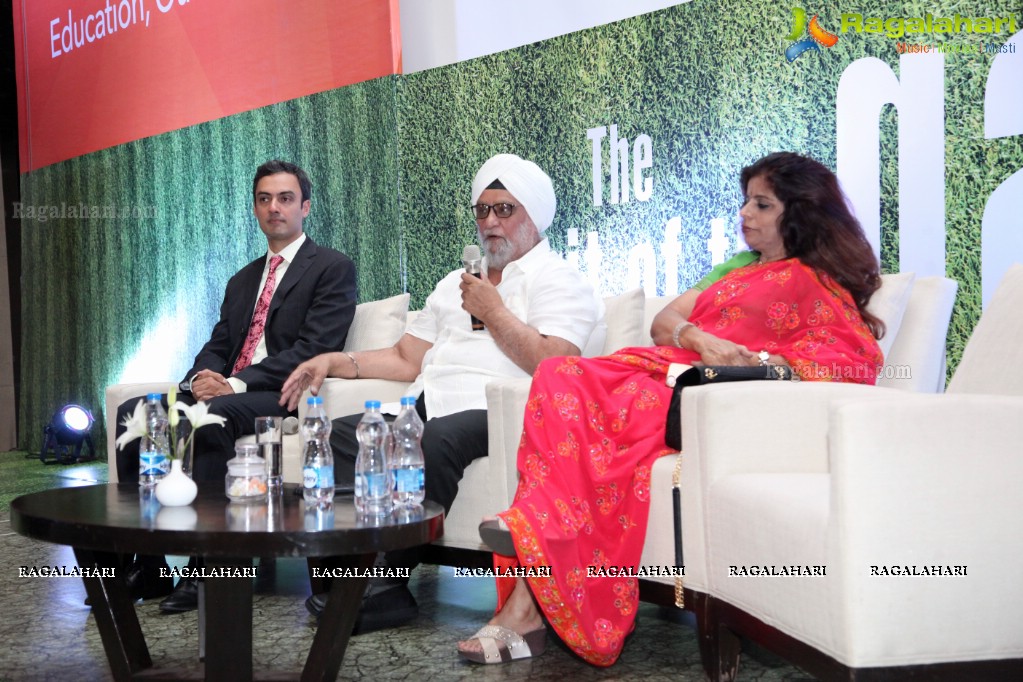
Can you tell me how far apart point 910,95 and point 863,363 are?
1099mm

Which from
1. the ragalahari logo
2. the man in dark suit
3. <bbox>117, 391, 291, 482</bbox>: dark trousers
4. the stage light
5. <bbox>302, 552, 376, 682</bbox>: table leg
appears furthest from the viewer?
the stage light

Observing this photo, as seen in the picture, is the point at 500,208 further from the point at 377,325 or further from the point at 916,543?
the point at 916,543

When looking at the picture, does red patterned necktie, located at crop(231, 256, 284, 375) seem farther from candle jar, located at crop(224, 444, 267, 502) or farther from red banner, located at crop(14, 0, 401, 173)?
candle jar, located at crop(224, 444, 267, 502)

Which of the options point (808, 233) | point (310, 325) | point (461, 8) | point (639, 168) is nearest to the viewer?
point (808, 233)

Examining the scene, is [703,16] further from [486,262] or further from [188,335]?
[188,335]

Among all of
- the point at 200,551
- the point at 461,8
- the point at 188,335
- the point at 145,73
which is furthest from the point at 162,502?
the point at 145,73

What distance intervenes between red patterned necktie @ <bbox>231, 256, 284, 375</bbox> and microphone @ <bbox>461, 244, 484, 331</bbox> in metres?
0.98

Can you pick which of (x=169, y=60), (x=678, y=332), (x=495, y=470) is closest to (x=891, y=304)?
(x=678, y=332)

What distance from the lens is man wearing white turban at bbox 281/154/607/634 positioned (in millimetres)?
2732

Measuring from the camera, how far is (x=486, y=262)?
3.22 m

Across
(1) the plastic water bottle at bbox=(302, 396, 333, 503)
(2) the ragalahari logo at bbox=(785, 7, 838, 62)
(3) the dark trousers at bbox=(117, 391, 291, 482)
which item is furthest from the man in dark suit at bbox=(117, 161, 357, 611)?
(2) the ragalahari logo at bbox=(785, 7, 838, 62)

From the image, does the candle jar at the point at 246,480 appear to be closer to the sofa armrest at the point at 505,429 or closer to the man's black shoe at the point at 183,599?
the sofa armrest at the point at 505,429

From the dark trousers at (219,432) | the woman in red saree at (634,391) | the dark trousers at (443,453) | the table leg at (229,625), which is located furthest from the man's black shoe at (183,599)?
the table leg at (229,625)

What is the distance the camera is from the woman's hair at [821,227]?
2.71 meters
